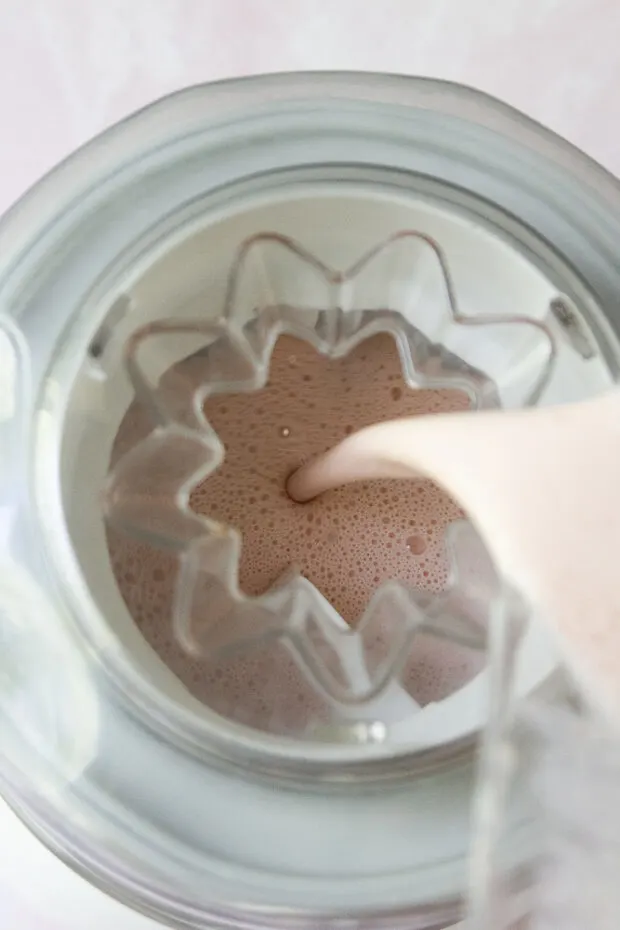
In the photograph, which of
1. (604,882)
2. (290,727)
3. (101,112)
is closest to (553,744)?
(604,882)

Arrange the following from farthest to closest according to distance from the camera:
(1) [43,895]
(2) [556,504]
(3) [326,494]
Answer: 1. (3) [326,494]
2. (1) [43,895]
3. (2) [556,504]

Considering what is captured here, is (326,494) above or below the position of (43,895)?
above

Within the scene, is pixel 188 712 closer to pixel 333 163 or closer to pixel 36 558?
pixel 36 558

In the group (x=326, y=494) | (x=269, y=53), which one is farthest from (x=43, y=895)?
(x=269, y=53)

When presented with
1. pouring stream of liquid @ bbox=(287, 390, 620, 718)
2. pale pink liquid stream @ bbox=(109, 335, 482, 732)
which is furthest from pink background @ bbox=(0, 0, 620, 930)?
pouring stream of liquid @ bbox=(287, 390, 620, 718)

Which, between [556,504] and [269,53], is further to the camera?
[269,53]

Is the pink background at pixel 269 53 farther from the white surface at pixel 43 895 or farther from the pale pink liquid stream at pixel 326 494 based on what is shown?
the white surface at pixel 43 895

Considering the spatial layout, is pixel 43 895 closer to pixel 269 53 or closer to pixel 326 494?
pixel 326 494

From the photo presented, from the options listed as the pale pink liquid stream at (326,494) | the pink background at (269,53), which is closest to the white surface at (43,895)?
the pale pink liquid stream at (326,494)

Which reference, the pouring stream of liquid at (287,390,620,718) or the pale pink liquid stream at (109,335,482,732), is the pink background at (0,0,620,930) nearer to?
the pale pink liquid stream at (109,335,482,732)
